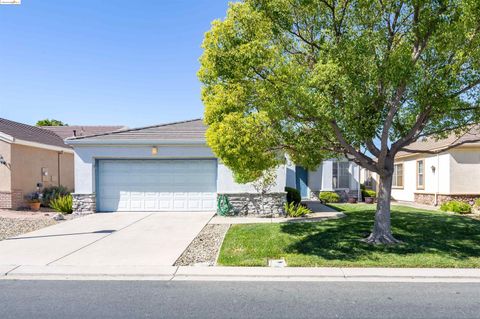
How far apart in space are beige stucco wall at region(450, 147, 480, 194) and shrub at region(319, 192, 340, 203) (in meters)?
5.88

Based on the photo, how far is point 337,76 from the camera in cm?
686

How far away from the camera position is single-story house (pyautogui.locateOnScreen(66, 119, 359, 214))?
558 inches

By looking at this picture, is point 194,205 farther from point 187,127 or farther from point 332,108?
point 332,108

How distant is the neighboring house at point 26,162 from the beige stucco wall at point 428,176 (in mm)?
21632

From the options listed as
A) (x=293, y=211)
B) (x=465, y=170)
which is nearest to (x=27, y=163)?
(x=293, y=211)

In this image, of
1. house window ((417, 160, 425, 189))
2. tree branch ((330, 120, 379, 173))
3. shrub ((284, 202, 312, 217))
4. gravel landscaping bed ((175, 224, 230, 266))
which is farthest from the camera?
house window ((417, 160, 425, 189))

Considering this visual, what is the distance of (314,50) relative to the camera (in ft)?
27.5

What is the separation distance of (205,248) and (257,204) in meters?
5.54

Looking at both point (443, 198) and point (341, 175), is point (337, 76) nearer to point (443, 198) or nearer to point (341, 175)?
point (443, 198)

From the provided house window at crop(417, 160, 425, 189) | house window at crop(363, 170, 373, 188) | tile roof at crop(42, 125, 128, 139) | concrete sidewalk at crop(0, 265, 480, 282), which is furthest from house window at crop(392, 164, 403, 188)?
tile roof at crop(42, 125, 128, 139)

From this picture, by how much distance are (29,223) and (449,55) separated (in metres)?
14.7

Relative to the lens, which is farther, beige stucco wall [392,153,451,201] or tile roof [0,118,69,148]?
tile roof [0,118,69,148]

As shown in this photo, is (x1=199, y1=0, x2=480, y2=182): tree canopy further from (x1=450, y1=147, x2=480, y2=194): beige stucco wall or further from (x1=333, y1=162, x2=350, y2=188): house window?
(x1=333, y1=162, x2=350, y2=188): house window

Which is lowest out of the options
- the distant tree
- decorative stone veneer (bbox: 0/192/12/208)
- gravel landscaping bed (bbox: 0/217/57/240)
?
gravel landscaping bed (bbox: 0/217/57/240)
